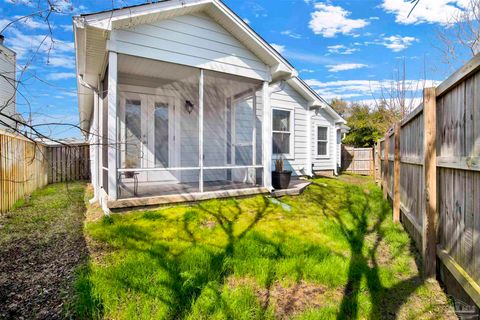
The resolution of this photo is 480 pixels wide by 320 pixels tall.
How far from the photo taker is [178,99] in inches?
305

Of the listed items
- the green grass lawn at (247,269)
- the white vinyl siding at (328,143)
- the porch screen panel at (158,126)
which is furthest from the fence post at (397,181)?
the white vinyl siding at (328,143)

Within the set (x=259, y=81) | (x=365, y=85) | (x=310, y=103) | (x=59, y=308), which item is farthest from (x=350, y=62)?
(x=59, y=308)

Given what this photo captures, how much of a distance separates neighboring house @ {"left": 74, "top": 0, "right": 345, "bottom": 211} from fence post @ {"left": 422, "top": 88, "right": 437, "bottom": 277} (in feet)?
12.0

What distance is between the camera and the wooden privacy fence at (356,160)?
15.7 m

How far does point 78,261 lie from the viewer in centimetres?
336

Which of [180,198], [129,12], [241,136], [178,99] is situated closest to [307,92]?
[241,136]

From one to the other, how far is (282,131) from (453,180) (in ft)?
25.8

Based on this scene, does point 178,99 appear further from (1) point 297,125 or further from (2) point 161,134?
(1) point 297,125

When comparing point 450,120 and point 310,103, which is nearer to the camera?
point 450,120

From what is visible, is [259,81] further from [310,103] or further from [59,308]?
[59,308]

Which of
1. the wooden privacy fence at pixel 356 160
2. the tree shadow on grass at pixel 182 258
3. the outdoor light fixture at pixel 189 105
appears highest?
the outdoor light fixture at pixel 189 105

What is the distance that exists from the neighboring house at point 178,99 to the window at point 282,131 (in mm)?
38

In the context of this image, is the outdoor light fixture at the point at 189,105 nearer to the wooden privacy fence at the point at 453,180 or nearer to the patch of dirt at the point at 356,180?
the wooden privacy fence at the point at 453,180

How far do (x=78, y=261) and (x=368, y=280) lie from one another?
3405 mm
